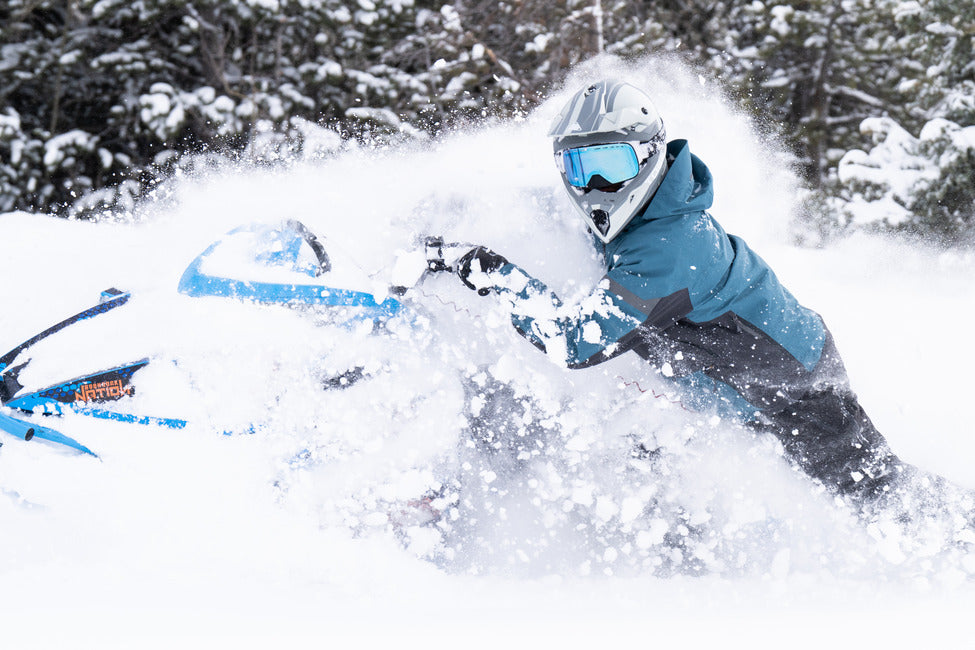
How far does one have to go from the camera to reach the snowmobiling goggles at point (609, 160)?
261 cm

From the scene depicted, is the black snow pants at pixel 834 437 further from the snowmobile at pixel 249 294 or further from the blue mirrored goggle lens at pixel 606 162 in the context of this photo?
the snowmobile at pixel 249 294

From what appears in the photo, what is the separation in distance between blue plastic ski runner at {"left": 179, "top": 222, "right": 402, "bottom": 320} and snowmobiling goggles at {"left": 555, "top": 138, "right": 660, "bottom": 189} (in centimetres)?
88

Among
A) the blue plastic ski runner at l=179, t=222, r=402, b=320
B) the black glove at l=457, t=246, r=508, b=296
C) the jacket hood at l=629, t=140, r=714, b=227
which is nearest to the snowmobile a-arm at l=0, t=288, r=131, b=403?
the blue plastic ski runner at l=179, t=222, r=402, b=320

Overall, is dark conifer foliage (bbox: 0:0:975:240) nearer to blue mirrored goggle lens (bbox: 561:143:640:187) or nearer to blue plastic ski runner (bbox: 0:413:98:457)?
blue plastic ski runner (bbox: 0:413:98:457)

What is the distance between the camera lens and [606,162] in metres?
2.62

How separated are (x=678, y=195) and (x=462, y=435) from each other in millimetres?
1281

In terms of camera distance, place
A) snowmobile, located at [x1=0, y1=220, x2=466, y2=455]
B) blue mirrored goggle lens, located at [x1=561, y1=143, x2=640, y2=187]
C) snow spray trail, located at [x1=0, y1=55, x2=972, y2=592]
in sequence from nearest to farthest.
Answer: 1. blue mirrored goggle lens, located at [x1=561, y1=143, x2=640, y2=187]
2. snowmobile, located at [x1=0, y1=220, x2=466, y2=455]
3. snow spray trail, located at [x1=0, y1=55, x2=972, y2=592]

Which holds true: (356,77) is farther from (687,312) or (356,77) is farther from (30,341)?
(687,312)

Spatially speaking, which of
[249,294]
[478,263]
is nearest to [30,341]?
[249,294]

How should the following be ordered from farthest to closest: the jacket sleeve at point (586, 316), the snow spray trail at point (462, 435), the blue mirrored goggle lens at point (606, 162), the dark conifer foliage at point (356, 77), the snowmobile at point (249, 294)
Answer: the dark conifer foliage at point (356, 77), the snow spray trail at point (462, 435), the snowmobile at point (249, 294), the blue mirrored goggle lens at point (606, 162), the jacket sleeve at point (586, 316)

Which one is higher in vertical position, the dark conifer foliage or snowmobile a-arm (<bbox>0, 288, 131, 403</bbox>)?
snowmobile a-arm (<bbox>0, 288, 131, 403</bbox>)

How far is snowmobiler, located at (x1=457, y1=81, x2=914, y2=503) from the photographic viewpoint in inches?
98.3

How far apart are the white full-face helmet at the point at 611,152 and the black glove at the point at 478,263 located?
0.39 metres

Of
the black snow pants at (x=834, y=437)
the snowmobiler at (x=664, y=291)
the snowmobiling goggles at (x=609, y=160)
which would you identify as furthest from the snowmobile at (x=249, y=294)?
the black snow pants at (x=834, y=437)
